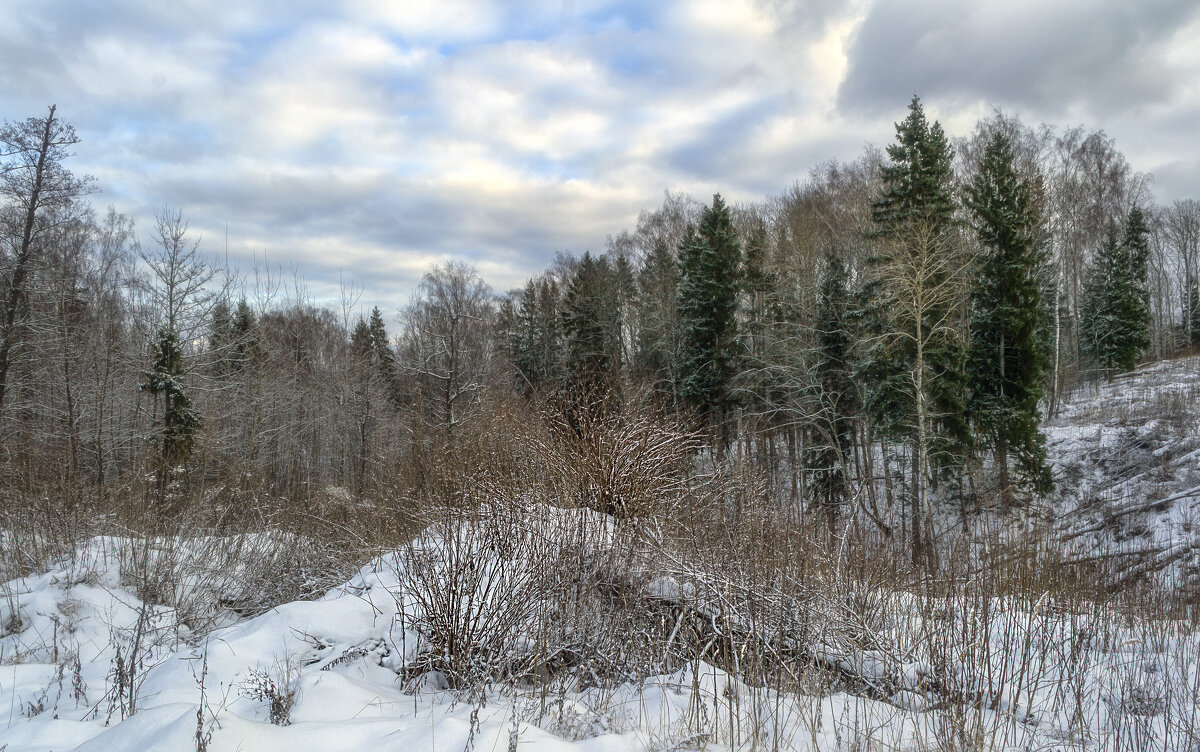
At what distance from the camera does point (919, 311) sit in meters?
16.2

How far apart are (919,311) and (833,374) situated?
6587 millimetres

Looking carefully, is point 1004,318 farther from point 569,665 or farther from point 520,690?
point 520,690

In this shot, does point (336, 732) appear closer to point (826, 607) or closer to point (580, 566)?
point (580, 566)

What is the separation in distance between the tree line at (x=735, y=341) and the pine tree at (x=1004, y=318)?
73 millimetres

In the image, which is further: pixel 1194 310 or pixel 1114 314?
pixel 1194 310

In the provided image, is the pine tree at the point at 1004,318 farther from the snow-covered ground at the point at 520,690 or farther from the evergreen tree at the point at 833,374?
the snow-covered ground at the point at 520,690

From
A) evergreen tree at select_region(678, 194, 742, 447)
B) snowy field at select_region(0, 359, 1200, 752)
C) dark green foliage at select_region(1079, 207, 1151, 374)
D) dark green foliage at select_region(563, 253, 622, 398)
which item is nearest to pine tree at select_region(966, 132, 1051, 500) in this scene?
evergreen tree at select_region(678, 194, 742, 447)

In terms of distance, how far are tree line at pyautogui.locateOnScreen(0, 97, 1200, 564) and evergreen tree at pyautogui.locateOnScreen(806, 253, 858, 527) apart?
0.11m

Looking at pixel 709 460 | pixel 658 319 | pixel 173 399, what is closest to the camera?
pixel 709 460

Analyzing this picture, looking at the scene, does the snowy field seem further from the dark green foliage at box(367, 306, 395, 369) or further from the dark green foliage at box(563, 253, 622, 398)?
the dark green foliage at box(367, 306, 395, 369)

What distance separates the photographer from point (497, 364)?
31.0 metres

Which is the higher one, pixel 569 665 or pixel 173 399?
pixel 173 399

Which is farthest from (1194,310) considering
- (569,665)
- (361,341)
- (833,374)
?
(361,341)

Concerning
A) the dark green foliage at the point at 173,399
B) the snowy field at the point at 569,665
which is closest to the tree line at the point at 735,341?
the dark green foliage at the point at 173,399
